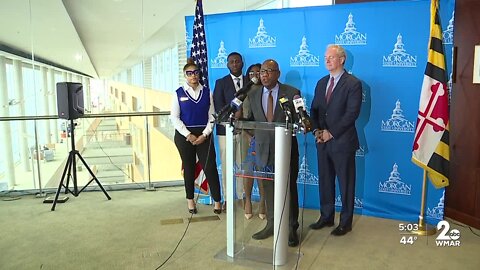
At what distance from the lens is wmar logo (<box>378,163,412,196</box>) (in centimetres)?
399

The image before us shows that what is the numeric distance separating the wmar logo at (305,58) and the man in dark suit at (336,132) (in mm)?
593

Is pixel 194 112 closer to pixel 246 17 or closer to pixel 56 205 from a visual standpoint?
pixel 246 17

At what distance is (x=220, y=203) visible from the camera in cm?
432

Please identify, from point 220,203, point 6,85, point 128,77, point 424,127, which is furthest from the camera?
point 128,77

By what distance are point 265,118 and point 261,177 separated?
53 cm

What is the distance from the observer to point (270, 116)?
10.6 ft

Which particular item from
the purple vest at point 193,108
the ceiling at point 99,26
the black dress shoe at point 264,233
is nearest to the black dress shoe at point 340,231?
the black dress shoe at point 264,233

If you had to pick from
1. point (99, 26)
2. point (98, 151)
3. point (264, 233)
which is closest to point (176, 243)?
point (264, 233)

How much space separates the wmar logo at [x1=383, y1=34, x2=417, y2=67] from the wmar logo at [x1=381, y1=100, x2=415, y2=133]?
1.20 ft

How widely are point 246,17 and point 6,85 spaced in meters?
3.67

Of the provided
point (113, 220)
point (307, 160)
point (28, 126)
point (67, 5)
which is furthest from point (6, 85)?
point (307, 160)

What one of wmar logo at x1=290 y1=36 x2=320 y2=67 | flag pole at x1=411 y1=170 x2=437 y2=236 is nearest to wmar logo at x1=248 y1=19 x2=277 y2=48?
wmar logo at x1=290 y1=36 x2=320 y2=67

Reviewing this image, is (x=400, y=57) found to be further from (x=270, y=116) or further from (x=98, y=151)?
(x=98, y=151)

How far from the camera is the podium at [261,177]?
281 cm
